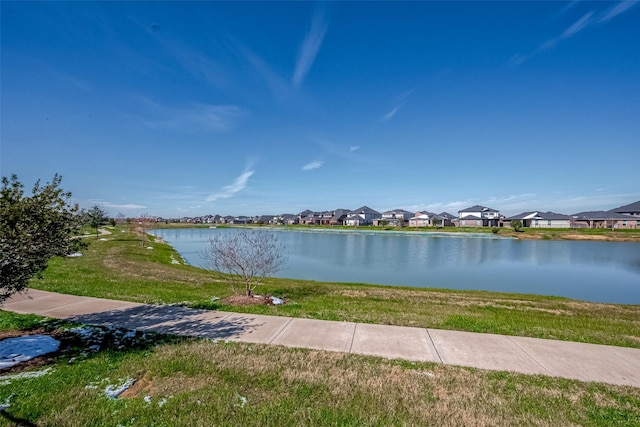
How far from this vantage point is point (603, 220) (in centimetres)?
8450

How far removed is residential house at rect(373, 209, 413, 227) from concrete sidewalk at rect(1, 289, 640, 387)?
11772cm

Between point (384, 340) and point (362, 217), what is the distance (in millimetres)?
128638

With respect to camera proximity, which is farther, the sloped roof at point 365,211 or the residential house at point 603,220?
the sloped roof at point 365,211

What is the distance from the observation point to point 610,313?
11.4 meters

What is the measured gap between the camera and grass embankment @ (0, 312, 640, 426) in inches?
153

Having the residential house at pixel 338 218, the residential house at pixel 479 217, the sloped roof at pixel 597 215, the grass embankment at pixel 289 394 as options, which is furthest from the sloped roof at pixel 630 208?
the grass embankment at pixel 289 394

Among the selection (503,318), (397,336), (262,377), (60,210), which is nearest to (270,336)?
(262,377)

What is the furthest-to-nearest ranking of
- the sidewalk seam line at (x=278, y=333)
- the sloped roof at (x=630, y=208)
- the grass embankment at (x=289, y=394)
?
the sloped roof at (x=630, y=208), the sidewalk seam line at (x=278, y=333), the grass embankment at (x=289, y=394)

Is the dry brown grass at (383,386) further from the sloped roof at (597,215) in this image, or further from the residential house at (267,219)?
the residential house at (267,219)

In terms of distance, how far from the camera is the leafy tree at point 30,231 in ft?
16.3

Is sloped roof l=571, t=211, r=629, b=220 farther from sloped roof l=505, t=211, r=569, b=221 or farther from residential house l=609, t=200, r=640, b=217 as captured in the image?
residential house l=609, t=200, r=640, b=217

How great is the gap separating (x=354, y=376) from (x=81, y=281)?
42.8 feet

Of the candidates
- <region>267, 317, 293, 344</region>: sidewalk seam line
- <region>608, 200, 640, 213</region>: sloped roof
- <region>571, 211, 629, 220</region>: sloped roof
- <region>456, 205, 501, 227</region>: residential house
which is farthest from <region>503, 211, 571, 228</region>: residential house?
<region>267, 317, 293, 344</region>: sidewalk seam line

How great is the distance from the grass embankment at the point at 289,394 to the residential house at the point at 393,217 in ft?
393
